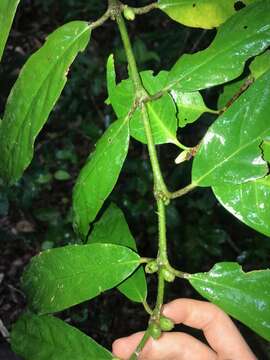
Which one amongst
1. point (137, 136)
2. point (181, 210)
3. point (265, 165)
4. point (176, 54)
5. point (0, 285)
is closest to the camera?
point (265, 165)

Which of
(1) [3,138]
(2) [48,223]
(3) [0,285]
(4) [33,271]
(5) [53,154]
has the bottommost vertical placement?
(3) [0,285]

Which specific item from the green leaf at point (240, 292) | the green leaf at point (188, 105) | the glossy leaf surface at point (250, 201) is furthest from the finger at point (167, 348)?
the green leaf at point (188, 105)

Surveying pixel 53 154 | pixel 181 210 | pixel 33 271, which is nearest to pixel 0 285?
pixel 53 154

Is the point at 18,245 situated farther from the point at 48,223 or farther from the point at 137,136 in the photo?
the point at 137,136

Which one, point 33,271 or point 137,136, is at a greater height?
point 137,136

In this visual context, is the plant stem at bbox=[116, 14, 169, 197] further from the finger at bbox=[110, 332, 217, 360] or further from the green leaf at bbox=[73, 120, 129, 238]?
the finger at bbox=[110, 332, 217, 360]
